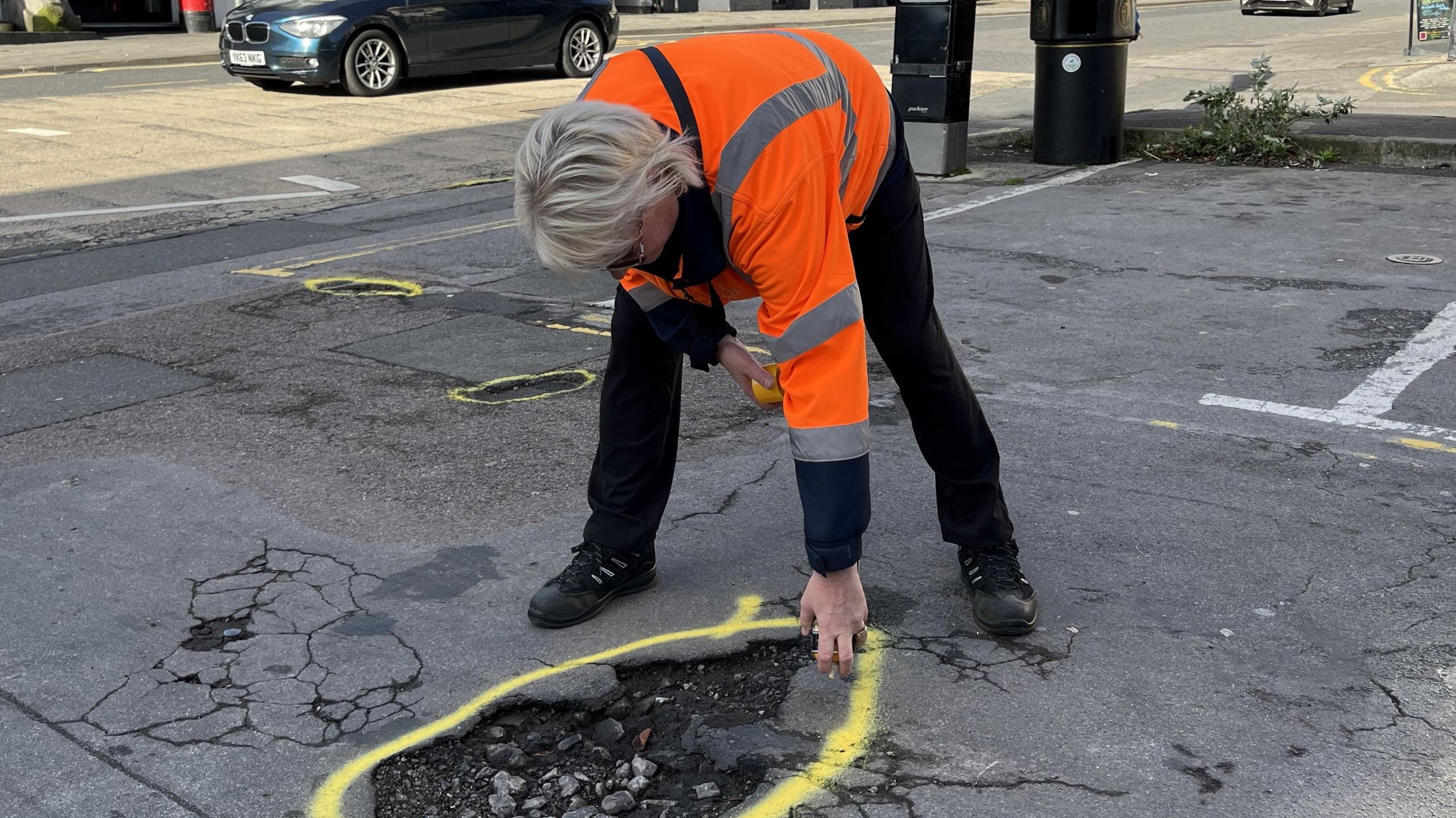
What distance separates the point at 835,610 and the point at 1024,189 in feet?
23.3

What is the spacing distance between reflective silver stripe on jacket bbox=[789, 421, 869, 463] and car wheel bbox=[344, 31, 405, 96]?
13.0 metres

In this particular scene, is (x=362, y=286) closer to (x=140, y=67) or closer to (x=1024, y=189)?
(x=1024, y=189)

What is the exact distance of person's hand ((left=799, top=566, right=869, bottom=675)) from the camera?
2613 millimetres

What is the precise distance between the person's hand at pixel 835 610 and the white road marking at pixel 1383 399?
2.65 metres

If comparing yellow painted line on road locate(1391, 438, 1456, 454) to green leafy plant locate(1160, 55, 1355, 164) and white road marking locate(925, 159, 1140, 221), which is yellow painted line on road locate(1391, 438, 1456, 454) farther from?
green leafy plant locate(1160, 55, 1355, 164)

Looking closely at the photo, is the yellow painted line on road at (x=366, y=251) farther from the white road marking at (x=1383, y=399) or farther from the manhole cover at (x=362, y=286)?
the white road marking at (x=1383, y=399)

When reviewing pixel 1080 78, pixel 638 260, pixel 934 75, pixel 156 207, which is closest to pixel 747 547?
pixel 638 260

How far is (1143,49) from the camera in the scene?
2084 cm

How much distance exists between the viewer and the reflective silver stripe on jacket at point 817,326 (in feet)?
7.88

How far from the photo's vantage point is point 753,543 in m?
3.81

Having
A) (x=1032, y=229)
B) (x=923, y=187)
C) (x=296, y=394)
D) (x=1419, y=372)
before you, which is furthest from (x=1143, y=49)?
(x=296, y=394)

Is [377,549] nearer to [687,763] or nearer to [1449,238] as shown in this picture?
[687,763]

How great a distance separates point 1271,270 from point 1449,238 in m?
1.30

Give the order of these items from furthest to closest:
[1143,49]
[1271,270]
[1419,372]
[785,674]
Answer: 1. [1143,49]
2. [1271,270]
3. [1419,372]
4. [785,674]
